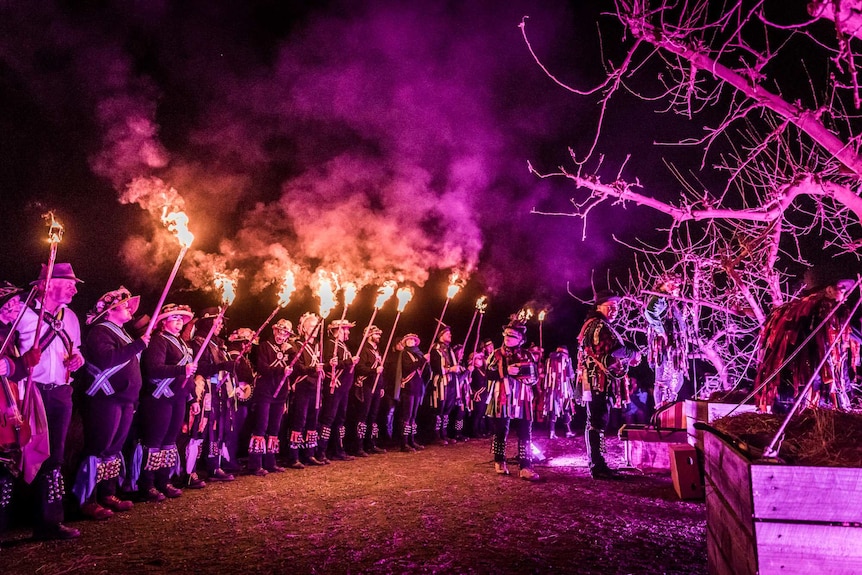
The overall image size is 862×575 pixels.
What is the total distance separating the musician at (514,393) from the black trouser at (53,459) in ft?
16.6

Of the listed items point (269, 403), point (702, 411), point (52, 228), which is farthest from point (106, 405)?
point (702, 411)

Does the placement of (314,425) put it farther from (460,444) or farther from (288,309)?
(460,444)

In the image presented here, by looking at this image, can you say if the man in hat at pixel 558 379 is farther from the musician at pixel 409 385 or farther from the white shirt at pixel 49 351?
the white shirt at pixel 49 351

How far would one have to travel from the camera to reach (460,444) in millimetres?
11859

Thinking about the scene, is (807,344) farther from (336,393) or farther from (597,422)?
(336,393)

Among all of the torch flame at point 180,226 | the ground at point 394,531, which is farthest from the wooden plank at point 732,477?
the torch flame at point 180,226

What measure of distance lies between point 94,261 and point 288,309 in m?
4.21

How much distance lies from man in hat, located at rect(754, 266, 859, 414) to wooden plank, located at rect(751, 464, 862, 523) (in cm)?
115

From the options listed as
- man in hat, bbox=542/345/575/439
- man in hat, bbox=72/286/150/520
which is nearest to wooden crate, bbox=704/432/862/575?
man in hat, bbox=72/286/150/520

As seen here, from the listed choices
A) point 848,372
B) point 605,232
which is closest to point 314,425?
point 848,372

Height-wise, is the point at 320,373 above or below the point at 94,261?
below

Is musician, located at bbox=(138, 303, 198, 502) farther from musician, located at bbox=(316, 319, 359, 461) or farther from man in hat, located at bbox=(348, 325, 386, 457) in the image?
man in hat, located at bbox=(348, 325, 386, 457)

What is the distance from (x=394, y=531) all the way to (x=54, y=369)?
344 centimetres

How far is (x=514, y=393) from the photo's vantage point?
24.7 ft
